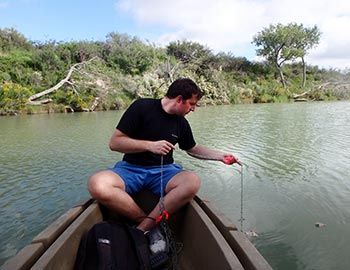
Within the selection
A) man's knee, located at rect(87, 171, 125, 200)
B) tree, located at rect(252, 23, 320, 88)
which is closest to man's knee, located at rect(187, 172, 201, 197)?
man's knee, located at rect(87, 171, 125, 200)

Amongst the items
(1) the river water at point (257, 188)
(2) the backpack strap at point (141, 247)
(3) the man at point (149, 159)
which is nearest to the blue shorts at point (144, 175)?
(3) the man at point (149, 159)

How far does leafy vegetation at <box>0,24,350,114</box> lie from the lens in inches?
642

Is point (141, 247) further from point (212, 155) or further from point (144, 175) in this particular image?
point (212, 155)

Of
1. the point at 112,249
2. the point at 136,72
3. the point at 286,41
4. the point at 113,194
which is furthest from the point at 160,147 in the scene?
the point at 286,41

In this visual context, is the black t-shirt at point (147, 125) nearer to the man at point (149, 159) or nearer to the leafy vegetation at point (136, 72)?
the man at point (149, 159)

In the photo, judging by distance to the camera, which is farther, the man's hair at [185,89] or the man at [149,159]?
the man's hair at [185,89]

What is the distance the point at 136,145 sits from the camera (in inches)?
82.8

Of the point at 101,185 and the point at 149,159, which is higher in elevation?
the point at 149,159

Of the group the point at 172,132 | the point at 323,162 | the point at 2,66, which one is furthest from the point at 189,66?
the point at 172,132

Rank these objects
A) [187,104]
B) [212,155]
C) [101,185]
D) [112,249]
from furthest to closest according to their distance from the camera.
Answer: [212,155]
[187,104]
[101,185]
[112,249]

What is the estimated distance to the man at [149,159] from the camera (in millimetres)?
2016

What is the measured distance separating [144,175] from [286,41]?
29692 millimetres

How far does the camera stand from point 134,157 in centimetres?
227

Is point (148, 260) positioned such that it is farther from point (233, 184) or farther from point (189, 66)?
point (189, 66)
